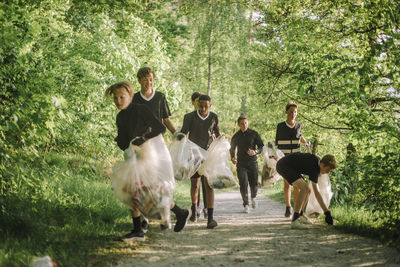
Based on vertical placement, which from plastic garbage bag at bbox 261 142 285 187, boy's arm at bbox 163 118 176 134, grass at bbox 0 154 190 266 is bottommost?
grass at bbox 0 154 190 266

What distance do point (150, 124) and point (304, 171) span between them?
2.82 metres

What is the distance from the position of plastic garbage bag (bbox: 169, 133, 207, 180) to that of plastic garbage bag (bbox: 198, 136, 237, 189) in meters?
0.42

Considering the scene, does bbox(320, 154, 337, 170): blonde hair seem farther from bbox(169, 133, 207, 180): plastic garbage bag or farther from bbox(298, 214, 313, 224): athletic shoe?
bbox(169, 133, 207, 180): plastic garbage bag

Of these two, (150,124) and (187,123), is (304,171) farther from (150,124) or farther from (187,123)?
(150,124)

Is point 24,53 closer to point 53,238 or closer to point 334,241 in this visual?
point 53,238

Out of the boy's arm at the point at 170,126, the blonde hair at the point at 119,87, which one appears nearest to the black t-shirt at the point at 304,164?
the boy's arm at the point at 170,126

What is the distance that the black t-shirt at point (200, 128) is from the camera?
6.41 m

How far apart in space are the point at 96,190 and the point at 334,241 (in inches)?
169

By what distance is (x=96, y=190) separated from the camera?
6.67 meters

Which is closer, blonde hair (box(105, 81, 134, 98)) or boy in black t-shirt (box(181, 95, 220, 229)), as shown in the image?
blonde hair (box(105, 81, 134, 98))

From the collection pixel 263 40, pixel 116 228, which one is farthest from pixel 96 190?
pixel 263 40

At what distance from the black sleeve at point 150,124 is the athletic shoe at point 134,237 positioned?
1313 millimetres

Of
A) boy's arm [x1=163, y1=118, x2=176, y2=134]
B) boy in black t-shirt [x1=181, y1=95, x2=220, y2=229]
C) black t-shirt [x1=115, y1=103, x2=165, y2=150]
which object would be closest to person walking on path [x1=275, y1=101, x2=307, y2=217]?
boy in black t-shirt [x1=181, y1=95, x2=220, y2=229]

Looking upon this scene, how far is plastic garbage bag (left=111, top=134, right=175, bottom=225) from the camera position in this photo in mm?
4016
